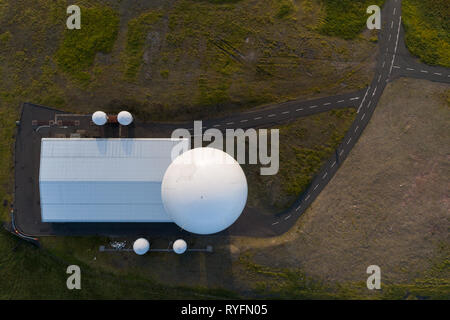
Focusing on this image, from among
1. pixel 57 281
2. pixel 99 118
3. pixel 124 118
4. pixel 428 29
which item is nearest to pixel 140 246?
pixel 57 281

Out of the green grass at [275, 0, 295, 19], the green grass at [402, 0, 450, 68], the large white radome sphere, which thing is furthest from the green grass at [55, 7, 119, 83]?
the green grass at [402, 0, 450, 68]

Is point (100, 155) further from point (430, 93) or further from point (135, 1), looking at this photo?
point (430, 93)

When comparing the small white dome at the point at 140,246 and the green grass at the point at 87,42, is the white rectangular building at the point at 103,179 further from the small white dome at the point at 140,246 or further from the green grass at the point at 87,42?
the green grass at the point at 87,42

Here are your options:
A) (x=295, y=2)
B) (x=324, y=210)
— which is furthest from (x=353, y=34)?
(x=324, y=210)

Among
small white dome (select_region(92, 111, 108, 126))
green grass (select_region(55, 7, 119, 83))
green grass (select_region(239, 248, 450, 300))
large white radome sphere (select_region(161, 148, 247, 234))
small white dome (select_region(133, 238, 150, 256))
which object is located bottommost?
green grass (select_region(239, 248, 450, 300))

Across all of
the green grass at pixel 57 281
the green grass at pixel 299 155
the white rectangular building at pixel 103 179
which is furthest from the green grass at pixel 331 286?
the white rectangular building at pixel 103 179

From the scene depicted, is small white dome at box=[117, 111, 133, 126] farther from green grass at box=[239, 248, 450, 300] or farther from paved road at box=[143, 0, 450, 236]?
green grass at box=[239, 248, 450, 300]

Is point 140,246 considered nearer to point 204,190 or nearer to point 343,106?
point 204,190
